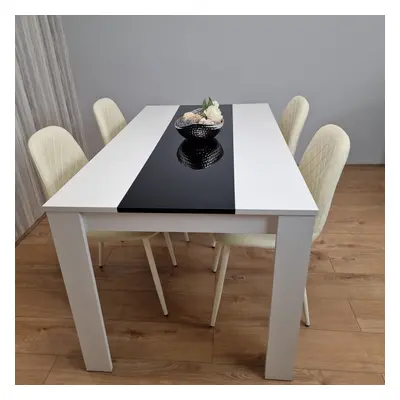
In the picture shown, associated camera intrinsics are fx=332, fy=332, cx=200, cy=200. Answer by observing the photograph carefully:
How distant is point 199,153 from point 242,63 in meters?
1.73

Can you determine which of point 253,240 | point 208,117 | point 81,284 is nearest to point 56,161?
point 81,284

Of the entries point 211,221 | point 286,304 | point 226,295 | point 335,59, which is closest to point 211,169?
point 211,221

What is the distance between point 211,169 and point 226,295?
0.77 m

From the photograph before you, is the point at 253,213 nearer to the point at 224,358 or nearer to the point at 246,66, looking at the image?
the point at 224,358

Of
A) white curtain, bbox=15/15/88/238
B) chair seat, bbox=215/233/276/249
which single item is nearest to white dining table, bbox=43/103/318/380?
chair seat, bbox=215/233/276/249

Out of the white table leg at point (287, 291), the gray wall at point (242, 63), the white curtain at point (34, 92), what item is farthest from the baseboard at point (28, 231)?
the white table leg at point (287, 291)

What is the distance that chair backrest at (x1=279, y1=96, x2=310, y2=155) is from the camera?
6.11 feet

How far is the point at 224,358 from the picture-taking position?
144 centimetres

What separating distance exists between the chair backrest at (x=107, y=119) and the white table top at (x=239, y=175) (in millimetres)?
209

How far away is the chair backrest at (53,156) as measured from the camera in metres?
1.42

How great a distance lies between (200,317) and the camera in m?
1.65

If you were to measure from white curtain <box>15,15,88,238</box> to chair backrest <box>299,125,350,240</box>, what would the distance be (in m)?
1.90

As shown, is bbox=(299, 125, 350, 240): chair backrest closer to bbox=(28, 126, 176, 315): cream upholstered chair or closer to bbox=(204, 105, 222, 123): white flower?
bbox=(204, 105, 222, 123): white flower

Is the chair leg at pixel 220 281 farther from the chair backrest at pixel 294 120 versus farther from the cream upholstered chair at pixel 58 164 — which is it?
the chair backrest at pixel 294 120
